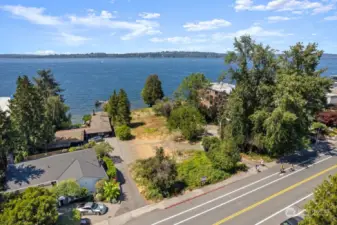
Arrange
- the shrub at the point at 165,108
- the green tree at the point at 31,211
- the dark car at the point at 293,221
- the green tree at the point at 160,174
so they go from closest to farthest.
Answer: the green tree at the point at 31,211, the dark car at the point at 293,221, the green tree at the point at 160,174, the shrub at the point at 165,108

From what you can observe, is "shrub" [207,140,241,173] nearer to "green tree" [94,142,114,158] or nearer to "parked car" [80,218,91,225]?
"green tree" [94,142,114,158]

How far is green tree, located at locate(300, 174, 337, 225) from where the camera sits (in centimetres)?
1312

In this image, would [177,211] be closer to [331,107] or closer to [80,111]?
[331,107]

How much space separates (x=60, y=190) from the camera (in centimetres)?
2439

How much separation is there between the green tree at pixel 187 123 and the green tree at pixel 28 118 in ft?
68.1

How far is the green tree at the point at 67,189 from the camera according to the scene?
24.4m

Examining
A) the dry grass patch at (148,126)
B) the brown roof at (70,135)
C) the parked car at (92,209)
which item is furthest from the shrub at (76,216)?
the dry grass patch at (148,126)

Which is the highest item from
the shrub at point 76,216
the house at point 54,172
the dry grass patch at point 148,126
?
the house at point 54,172

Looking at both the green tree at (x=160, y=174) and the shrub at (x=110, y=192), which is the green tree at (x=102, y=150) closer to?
the shrub at (x=110, y=192)

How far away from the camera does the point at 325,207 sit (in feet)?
44.1

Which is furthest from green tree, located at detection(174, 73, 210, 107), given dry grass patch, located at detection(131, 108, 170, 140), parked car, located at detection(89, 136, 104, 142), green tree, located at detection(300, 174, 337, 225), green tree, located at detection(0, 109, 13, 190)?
green tree, located at detection(300, 174, 337, 225)

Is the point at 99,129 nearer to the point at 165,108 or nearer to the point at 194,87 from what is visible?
the point at 165,108

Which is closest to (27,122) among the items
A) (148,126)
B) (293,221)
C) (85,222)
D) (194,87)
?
(85,222)

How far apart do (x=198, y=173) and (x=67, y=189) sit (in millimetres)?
14593
